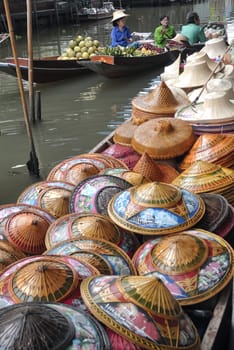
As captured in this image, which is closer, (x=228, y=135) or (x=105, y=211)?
(x=105, y=211)

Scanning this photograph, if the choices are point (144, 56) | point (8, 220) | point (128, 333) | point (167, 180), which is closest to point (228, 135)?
point (167, 180)

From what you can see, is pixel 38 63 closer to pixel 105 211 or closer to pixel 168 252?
pixel 105 211

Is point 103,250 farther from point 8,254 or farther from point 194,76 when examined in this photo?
point 194,76

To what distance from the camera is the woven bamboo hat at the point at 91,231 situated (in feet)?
8.30

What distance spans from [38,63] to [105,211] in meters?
7.40

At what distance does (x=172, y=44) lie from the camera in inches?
401

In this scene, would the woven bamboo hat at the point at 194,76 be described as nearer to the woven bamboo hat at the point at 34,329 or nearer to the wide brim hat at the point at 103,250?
the wide brim hat at the point at 103,250

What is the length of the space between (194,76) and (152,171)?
79.4 inches

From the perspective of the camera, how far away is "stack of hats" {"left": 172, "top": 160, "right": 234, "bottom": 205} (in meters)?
2.97

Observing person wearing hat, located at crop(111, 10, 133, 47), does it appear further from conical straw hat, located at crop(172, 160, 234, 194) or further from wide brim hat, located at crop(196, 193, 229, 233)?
wide brim hat, located at crop(196, 193, 229, 233)

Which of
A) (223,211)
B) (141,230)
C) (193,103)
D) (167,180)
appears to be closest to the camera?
(141,230)

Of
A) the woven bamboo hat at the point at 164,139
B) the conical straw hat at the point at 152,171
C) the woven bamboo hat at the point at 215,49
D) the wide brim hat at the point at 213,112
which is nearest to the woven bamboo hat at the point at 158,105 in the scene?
the wide brim hat at the point at 213,112

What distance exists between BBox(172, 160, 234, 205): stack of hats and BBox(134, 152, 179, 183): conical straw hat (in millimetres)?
290

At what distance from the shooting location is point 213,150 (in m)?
3.36
